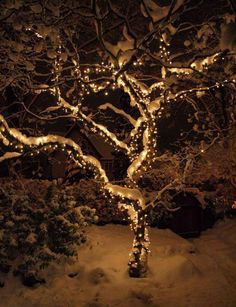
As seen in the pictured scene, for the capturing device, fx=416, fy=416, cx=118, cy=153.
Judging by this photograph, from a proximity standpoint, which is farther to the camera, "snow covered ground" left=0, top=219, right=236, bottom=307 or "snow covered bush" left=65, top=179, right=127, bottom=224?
"snow covered bush" left=65, top=179, right=127, bottom=224

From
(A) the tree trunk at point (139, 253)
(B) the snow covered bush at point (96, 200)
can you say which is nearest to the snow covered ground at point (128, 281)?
(A) the tree trunk at point (139, 253)

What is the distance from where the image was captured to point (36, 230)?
10.6 m

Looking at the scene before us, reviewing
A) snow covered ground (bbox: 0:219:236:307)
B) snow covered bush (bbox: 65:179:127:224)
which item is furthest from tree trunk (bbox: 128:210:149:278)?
snow covered bush (bbox: 65:179:127:224)

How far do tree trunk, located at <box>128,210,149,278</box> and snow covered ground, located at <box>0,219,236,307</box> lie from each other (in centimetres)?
23

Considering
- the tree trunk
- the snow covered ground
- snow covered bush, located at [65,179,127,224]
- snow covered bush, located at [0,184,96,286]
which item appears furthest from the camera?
snow covered bush, located at [65,179,127,224]

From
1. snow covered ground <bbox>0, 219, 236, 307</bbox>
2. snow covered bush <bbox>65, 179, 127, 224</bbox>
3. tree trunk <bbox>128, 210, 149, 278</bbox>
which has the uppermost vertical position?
snow covered bush <bbox>65, 179, 127, 224</bbox>

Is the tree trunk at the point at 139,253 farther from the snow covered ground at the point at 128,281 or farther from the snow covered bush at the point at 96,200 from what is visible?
the snow covered bush at the point at 96,200

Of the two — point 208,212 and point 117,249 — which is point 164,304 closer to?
point 117,249

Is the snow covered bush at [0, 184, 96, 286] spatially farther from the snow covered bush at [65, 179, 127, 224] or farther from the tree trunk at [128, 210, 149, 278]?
the snow covered bush at [65, 179, 127, 224]

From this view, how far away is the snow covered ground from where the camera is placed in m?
9.21

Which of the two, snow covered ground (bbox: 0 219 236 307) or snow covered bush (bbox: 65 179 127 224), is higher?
snow covered bush (bbox: 65 179 127 224)

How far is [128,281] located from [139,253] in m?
0.74

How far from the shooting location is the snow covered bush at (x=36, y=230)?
1023 cm

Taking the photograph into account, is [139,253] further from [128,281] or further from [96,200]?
[96,200]
